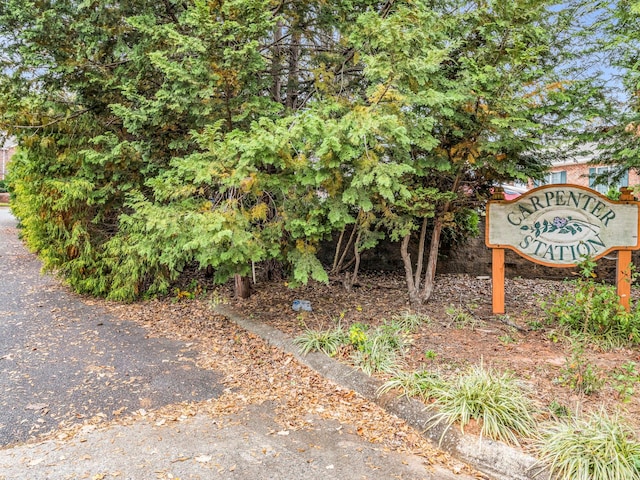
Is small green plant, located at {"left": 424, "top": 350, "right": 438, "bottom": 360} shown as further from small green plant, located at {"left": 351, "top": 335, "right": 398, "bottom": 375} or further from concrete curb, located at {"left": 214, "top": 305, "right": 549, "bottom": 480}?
concrete curb, located at {"left": 214, "top": 305, "right": 549, "bottom": 480}

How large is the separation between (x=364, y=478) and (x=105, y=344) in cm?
346

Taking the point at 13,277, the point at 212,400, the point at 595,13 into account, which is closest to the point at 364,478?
the point at 212,400

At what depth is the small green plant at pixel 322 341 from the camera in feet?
13.9

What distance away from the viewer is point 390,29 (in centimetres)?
376

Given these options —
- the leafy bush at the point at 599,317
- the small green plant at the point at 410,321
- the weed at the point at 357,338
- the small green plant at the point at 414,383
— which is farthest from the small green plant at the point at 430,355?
the leafy bush at the point at 599,317

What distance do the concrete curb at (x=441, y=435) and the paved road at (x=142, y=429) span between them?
0.60 ft

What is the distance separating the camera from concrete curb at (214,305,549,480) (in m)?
2.52

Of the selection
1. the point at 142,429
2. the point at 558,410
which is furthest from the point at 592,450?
the point at 142,429

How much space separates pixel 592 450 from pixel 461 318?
2597mm

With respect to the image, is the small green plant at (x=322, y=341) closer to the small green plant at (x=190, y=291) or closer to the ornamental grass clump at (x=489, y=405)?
the ornamental grass clump at (x=489, y=405)

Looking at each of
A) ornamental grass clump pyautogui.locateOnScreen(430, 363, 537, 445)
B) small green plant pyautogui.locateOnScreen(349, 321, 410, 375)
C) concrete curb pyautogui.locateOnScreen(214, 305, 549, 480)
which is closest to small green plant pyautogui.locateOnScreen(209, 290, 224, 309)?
concrete curb pyautogui.locateOnScreen(214, 305, 549, 480)

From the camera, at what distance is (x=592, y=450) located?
8.01 ft

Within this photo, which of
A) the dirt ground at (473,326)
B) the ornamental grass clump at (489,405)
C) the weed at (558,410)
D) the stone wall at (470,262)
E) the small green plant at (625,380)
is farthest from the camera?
the stone wall at (470,262)

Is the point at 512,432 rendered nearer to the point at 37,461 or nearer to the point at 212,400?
the point at 212,400
